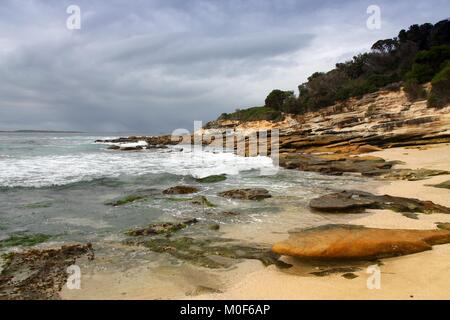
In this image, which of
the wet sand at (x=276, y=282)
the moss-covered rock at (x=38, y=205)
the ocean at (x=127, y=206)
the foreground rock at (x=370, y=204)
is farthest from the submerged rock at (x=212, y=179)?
the wet sand at (x=276, y=282)

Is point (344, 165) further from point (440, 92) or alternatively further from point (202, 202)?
point (440, 92)

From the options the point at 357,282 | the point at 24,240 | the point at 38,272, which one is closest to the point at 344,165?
the point at 357,282

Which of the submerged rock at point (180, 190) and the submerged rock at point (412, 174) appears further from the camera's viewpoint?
the submerged rock at point (412, 174)

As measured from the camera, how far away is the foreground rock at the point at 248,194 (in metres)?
11.2

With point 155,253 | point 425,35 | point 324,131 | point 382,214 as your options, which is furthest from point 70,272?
point 425,35

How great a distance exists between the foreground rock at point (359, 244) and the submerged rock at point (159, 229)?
293cm

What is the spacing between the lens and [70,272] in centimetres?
563

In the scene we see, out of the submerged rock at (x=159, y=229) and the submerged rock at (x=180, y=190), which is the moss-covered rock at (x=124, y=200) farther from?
the submerged rock at (x=159, y=229)

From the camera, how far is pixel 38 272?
5.67 metres

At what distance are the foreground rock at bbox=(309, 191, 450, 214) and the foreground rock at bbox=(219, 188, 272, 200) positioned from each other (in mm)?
2063

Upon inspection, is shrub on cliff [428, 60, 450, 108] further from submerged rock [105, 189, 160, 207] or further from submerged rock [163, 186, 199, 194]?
submerged rock [105, 189, 160, 207]

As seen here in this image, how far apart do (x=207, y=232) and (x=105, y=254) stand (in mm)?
2158

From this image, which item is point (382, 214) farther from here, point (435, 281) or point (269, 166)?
point (269, 166)

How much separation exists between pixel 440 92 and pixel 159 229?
27915 mm
